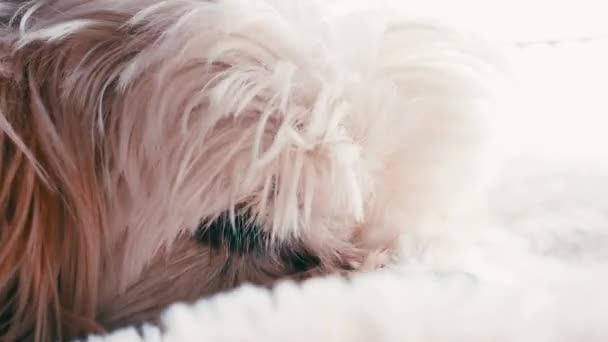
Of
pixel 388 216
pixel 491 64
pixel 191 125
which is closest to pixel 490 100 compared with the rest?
pixel 491 64

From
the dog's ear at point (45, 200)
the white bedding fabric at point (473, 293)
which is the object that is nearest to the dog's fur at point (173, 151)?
the dog's ear at point (45, 200)

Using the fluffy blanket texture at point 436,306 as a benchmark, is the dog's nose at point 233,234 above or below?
below

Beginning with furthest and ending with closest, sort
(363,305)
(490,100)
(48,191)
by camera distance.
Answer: (490,100)
(48,191)
(363,305)

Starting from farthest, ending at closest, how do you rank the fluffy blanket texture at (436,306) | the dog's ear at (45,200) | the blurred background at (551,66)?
the blurred background at (551,66) → the dog's ear at (45,200) → the fluffy blanket texture at (436,306)

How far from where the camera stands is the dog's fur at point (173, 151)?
69 cm

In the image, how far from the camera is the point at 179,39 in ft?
2.28

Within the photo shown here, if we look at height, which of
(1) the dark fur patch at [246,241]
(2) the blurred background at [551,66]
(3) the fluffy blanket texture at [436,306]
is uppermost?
(3) the fluffy blanket texture at [436,306]

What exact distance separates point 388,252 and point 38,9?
0.36 metres

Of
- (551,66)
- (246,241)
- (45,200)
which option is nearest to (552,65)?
(551,66)

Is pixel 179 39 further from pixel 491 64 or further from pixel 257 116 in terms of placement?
pixel 491 64

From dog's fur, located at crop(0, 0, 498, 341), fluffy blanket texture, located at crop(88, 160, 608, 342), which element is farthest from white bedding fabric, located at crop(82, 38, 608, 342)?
dog's fur, located at crop(0, 0, 498, 341)

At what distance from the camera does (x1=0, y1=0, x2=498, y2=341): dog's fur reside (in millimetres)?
686

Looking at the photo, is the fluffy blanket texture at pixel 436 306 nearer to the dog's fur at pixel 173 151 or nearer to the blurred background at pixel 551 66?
the dog's fur at pixel 173 151

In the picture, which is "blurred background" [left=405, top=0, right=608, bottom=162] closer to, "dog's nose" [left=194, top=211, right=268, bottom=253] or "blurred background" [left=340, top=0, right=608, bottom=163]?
"blurred background" [left=340, top=0, right=608, bottom=163]
